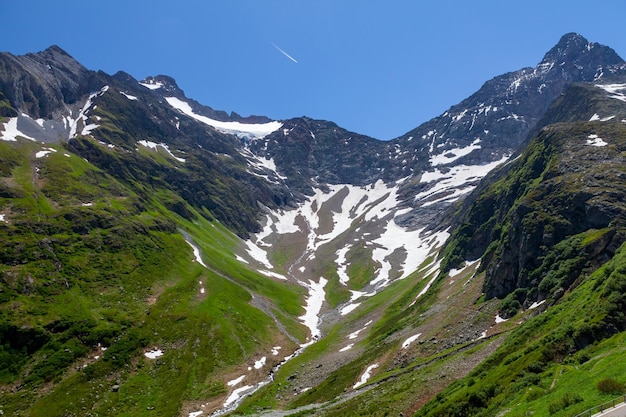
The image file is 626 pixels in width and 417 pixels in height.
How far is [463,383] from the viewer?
39781 mm

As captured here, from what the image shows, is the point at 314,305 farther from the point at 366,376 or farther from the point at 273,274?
the point at 366,376

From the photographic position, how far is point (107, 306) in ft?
304

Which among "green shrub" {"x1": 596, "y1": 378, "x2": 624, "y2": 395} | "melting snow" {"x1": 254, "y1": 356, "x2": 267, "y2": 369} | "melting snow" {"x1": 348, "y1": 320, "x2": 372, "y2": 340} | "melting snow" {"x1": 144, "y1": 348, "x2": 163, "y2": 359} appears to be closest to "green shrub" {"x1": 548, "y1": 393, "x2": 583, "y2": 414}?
"green shrub" {"x1": 596, "y1": 378, "x2": 624, "y2": 395}

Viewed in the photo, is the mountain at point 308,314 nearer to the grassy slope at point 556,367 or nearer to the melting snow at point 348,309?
the grassy slope at point 556,367

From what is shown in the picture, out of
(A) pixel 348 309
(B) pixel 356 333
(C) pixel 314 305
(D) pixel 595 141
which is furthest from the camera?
(C) pixel 314 305

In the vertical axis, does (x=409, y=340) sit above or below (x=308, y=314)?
below

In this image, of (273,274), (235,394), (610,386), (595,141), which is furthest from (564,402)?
(273,274)

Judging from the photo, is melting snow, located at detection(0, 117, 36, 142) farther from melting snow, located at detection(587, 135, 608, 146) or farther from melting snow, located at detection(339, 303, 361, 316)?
melting snow, located at detection(587, 135, 608, 146)

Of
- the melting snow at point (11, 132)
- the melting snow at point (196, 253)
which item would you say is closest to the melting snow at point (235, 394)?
the melting snow at point (196, 253)

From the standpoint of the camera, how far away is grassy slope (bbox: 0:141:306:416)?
69.5 m

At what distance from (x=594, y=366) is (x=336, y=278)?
148270 millimetres

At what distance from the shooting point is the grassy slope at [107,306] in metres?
69.5

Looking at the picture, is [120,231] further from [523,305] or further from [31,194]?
[523,305]

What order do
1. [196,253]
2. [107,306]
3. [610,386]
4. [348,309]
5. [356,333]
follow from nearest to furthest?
[610,386] → [107,306] → [356,333] → [348,309] → [196,253]
